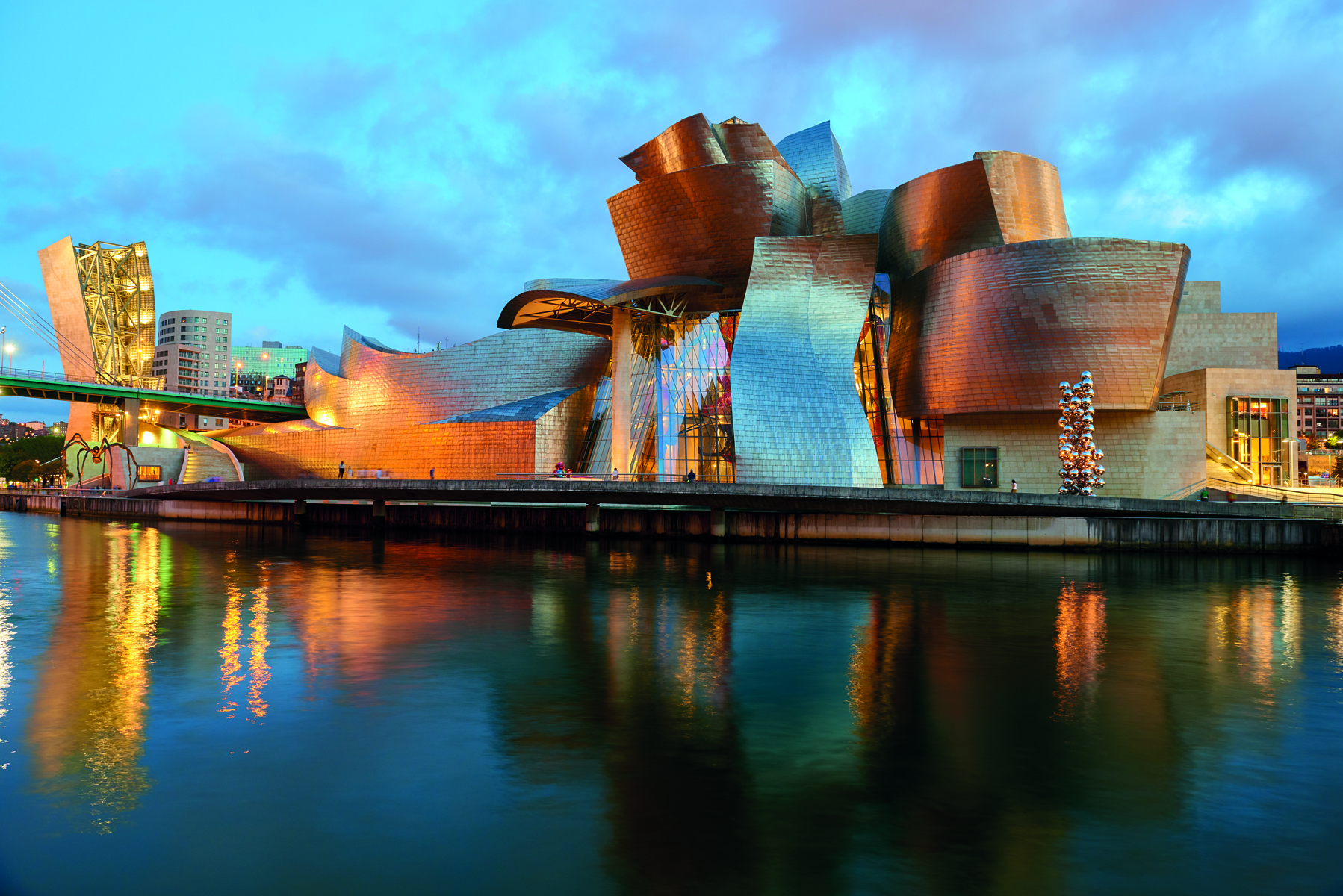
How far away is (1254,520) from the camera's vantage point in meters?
29.0

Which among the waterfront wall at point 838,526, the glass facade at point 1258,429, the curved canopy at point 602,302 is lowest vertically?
the waterfront wall at point 838,526

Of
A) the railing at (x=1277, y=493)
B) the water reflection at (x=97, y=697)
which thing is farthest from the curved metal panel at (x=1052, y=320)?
the water reflection at (x=97, y=697)

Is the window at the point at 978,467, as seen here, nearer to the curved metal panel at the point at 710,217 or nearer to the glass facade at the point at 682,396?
the glass facade at the point at 682,396

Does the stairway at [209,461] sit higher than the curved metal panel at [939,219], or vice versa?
the curved metal panel at [939,219]

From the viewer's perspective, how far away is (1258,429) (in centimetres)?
4166

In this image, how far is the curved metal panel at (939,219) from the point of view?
135 feet

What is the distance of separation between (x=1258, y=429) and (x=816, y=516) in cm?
2252

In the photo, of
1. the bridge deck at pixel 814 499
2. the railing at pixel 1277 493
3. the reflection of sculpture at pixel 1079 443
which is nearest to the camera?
the bridge deck at pixel 814 499

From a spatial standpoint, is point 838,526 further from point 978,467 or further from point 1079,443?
point 978,467

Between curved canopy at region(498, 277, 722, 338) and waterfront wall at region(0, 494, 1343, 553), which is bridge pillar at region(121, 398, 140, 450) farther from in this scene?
curved canopy at region(498, 277, 722, 338)

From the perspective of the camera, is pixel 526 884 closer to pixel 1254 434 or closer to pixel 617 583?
pixel 617 583

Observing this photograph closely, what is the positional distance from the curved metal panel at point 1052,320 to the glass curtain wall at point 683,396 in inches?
405

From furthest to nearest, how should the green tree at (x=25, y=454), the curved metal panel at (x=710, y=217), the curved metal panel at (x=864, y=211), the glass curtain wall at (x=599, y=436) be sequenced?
1. the green tree at (x=25, y=454)
2. the glass curtain wall at (x=599, y=436)
3. the curved metal panel at (x=864, y=211)
4. the curved metal panel at (x=710, y=217)

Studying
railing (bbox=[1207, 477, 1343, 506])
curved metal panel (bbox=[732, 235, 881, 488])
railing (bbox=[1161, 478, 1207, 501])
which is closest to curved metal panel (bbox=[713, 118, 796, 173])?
curved metal panel (bbox=[732, 235, 881, 488])
